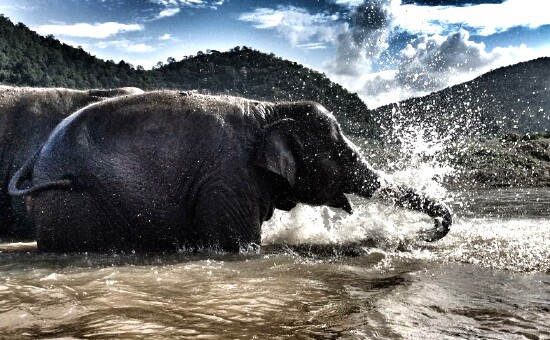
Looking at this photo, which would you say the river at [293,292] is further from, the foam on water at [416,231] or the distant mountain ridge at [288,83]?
the distant mountain ridge at [288,83]

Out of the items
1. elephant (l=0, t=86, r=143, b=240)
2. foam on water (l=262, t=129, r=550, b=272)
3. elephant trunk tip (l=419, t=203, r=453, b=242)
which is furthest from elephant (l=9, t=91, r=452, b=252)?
elephant trunk tip (l=419, t=203, r=453, b=242)

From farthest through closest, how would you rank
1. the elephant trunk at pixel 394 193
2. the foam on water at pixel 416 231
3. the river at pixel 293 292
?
the elephant trunk at pixel 394 193 → the foam on water at pixel 416 231 → the river at pixel 293 292

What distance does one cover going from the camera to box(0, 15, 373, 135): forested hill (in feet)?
117

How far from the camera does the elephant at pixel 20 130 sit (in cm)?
852

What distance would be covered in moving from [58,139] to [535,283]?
553 centimetres

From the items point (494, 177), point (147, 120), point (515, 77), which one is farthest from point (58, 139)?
point (515, 77)

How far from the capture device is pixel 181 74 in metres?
50.7

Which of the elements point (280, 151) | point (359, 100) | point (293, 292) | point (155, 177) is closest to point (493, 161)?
point (359, 100)

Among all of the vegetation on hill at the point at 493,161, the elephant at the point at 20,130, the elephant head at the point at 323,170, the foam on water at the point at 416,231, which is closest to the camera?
the foam on water at the point at 416,231

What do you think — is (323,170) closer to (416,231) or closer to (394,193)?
(394,193)

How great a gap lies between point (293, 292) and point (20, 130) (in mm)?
6151

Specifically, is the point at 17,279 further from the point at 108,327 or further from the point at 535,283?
the point at 535,283

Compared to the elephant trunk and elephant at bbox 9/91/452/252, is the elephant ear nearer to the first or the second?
elephant at bbox 9/91/452/252

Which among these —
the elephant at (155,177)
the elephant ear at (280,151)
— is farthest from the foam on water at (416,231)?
the elephant at (155,177)
